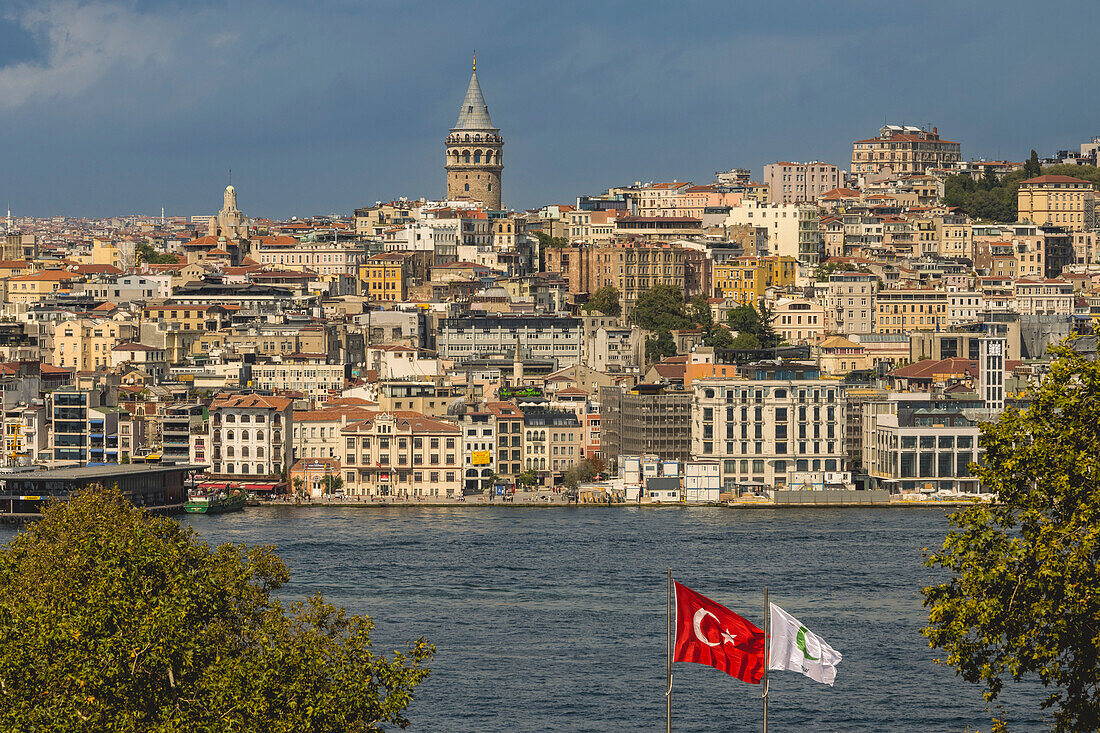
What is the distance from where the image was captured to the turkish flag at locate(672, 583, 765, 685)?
1625 cm

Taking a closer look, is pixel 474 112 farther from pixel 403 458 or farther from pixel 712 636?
pixel 712 636

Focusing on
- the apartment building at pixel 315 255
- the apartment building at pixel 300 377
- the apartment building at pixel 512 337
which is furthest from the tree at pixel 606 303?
the apartment building at pixel 300 377

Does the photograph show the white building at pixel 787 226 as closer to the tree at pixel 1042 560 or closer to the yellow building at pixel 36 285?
the yellow building at pixel 36 285

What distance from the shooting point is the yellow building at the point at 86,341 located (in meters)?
69.6

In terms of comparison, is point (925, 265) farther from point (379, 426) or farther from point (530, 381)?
point (379, 426)

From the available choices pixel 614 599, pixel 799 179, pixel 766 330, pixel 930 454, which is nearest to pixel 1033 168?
pixel 799 179

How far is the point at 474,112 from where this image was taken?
101m

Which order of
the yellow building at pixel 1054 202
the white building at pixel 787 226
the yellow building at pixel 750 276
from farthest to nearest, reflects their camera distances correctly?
the yellow building at pixel 1054 202 < the white building at pixel 787 226 < the yellow building at pixel 750 276

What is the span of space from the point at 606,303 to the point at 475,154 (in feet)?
84.4

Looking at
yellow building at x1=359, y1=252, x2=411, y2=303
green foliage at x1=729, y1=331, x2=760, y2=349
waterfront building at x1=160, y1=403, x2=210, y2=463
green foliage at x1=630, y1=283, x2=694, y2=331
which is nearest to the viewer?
waterfront building at x1=160, y1=403, x2=210, y2=463

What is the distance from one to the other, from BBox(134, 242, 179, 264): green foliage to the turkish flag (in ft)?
255

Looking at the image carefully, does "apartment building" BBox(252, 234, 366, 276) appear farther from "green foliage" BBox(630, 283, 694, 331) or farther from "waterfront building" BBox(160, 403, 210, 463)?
"waterfront building" BBox(160, 403, 210, 463)

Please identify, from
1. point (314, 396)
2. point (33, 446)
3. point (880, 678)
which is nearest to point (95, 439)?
point (33, 446)

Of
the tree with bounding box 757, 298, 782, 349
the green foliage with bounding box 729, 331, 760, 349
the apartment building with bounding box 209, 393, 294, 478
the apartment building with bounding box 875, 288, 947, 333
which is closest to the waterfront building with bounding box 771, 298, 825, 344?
the tree with bounding box 757, 298, 782, 349
